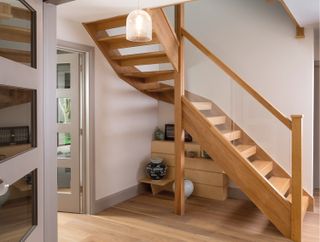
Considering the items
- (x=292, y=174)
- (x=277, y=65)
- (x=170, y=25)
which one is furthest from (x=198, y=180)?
(x=170, y=25)

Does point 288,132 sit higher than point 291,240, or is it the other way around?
point 288,132

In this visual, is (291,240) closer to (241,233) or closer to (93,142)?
(241,233)

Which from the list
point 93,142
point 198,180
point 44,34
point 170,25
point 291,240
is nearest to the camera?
point 44,34

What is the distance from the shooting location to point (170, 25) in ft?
11.2

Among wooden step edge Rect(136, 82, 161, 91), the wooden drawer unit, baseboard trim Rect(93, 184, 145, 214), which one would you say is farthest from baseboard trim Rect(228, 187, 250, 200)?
wooden step edge Rect(136, 82, 161, 91)

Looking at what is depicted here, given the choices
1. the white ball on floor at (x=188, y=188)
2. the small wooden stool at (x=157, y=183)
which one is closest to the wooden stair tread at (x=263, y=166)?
the white ball on floor at (x=188, y=188)

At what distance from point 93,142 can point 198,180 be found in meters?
1.71

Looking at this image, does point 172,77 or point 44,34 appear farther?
point 172,77

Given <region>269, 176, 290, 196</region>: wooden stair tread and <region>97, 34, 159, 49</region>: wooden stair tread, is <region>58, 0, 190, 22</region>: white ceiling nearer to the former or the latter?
<region>97, 34, 159, 49</region>: wooden stair tread

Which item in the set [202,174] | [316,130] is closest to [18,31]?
[202,174]

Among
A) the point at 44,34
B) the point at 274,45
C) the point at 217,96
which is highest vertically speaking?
the point at 274,45

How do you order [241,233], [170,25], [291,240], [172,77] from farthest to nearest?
[172,77] → [170,25] → [241,233] → [291,240]

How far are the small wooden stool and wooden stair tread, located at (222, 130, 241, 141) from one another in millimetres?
1406

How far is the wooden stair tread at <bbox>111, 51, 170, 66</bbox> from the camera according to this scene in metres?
3.54
